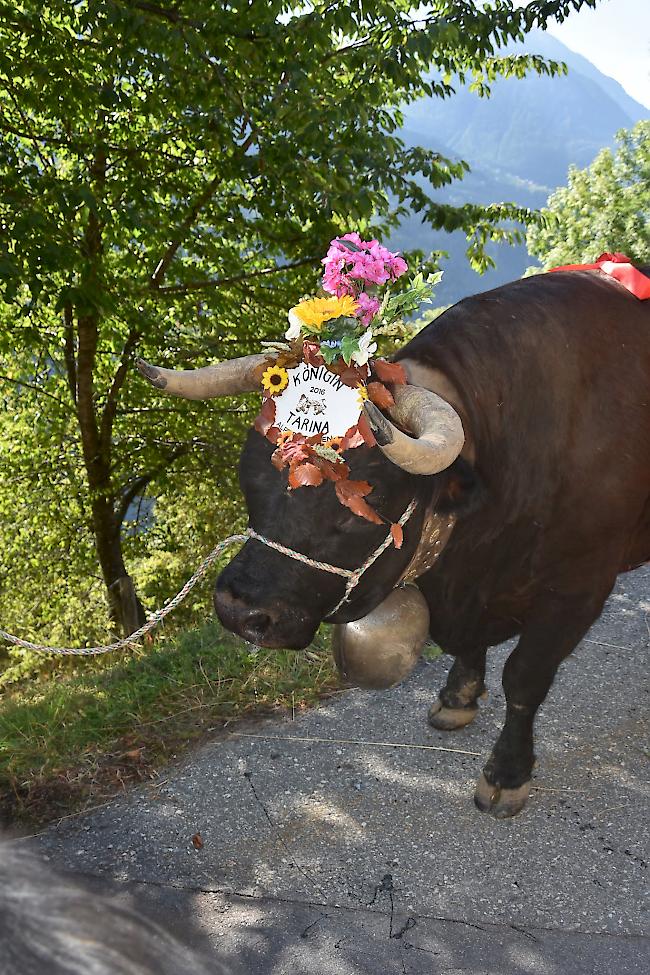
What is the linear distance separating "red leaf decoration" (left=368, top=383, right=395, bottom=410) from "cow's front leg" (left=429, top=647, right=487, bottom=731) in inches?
72.4

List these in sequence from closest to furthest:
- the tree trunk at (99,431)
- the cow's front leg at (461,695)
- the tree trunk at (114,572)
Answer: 1. the cow's front leg at (461,695)
2. the tree trunk at (99,431)
3. the tree trunk at (114,572)

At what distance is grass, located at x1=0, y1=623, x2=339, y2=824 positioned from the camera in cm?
358

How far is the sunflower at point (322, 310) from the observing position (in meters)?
2.61

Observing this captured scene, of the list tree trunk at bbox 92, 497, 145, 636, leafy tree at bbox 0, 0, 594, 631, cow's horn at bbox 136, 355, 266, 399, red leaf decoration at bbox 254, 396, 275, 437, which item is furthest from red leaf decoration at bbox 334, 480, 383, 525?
tree trunk at bbox 92, 497, 145, 636

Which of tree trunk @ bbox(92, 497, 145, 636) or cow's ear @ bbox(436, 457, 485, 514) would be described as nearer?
cow's ear @ bbox(436, 457, 485, 514)

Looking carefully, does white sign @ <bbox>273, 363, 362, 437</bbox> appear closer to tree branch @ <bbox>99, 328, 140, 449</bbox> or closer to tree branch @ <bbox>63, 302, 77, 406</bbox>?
tree branch @ <bbox>63, 302, 77, 406</bbox>

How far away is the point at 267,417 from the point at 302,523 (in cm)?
37

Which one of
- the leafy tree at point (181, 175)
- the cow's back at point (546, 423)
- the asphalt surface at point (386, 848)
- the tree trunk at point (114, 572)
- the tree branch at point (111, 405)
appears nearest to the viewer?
the asphalt surface at point (386, 848)

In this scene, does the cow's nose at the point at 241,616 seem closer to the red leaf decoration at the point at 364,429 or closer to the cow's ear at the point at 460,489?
the red leaf decoration at the point at 364,429

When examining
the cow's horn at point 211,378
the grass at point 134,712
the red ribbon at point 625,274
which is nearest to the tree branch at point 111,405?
the grass at point 134,712

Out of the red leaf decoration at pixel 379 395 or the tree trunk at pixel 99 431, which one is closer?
A: the red leaf decoration at pixel 379 395

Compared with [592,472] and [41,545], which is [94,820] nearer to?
[592,472]

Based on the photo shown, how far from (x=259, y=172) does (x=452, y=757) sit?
183 inches

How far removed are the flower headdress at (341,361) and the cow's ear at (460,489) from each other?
34 cm
